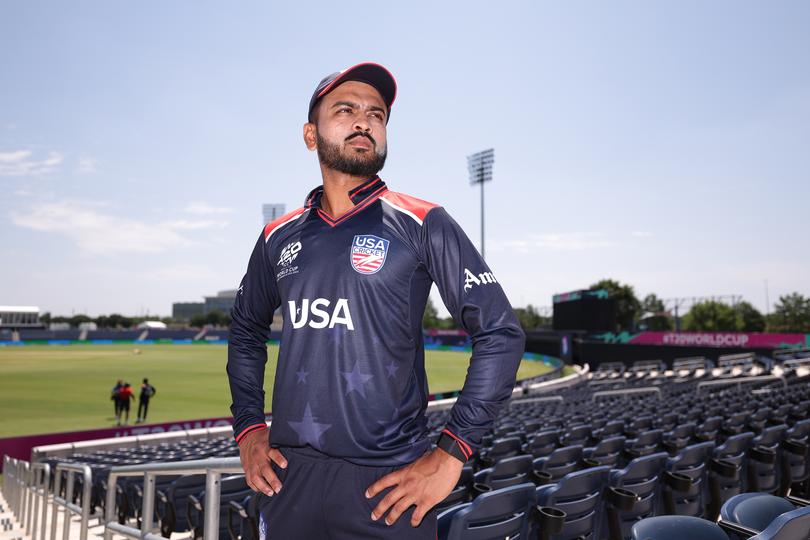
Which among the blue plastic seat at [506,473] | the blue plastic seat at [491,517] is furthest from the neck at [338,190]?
the blue plastic seat at [506,473]

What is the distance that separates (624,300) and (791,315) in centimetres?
2505

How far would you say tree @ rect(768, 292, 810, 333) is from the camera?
82412mm

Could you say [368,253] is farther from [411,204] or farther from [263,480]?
[263,480]

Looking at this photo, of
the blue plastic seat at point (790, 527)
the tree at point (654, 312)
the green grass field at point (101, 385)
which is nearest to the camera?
the blue plastic seat at point (790, 527)

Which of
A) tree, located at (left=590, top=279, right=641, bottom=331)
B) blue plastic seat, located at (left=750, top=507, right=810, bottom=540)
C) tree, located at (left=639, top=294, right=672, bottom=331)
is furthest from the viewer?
tree, located at (left=590, top=279, right=641, bottom=331)

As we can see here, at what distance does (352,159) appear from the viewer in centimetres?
196

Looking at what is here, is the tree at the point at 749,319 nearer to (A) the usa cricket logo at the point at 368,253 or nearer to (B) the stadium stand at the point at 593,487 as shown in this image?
(B) the stadium stand at the point at 593,487

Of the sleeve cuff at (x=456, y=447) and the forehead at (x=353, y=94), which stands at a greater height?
the forehead at (x=353, y=94)

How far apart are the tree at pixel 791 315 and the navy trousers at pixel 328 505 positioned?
96.2m

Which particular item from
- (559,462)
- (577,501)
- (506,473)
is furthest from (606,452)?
(577,501)

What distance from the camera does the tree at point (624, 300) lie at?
88625 millimetres

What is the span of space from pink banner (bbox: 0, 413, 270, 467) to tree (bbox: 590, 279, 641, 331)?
80764 mm

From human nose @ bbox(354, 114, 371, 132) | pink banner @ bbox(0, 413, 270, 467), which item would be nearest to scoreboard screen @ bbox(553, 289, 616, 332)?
pink banner @ bbox(0, 413, 270, 467)

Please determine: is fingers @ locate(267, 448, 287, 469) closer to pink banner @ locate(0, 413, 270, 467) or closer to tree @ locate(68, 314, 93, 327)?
pink banner @ locate(0, 413, 270, 467)
